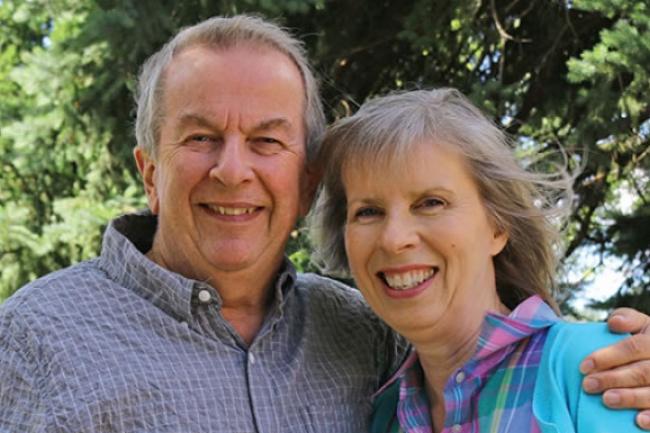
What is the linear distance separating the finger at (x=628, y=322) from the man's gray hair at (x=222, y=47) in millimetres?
887

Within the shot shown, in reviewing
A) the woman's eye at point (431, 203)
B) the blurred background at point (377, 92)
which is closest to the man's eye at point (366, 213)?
the woman's eye at point (431, 203)

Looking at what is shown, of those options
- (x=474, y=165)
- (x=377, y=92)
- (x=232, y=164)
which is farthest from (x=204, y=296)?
(x=377, y=92)

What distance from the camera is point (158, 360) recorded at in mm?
2088

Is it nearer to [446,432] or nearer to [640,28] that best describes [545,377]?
[446,432]

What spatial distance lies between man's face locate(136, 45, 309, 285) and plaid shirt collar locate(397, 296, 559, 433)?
0.61m

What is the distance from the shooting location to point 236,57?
2.30m

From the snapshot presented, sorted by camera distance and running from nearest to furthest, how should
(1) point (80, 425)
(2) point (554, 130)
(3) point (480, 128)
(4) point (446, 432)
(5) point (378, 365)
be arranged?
1. (1) point (80, 425)
2. (4) point (446, 432)
3. (3) point (480, 128)
4. (5) point (378, 365)
5. (2) point (554, 130)

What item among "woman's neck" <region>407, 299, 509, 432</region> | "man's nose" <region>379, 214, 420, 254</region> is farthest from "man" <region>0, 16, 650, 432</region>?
"man's nose" <region>379, 214, 420, 254</region>

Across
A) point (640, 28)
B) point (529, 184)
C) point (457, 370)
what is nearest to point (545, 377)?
point (457, 370)

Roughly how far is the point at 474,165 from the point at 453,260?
246 millimetres

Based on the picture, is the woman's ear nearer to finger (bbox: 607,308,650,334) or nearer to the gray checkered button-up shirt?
finger (bbox: 607,308,650,334)

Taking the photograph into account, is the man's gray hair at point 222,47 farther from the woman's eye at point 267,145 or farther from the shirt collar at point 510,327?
the shirt collar at point 510,327

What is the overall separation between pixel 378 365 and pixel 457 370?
1.45ft

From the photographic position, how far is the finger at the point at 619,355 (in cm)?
191
